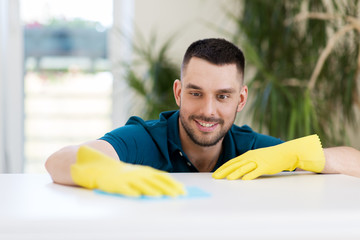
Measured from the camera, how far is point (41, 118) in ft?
12.5

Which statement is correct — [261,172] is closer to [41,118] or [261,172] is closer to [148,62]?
[148,62]

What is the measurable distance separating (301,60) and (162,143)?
1644mm

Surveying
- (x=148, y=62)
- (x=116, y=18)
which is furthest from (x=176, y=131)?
(x=116, y=18)

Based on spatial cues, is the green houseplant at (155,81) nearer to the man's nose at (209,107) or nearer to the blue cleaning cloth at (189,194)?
the man's nose at (209,107)

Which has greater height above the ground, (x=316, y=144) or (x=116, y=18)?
(x=116, y=18)

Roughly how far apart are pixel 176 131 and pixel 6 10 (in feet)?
8.39

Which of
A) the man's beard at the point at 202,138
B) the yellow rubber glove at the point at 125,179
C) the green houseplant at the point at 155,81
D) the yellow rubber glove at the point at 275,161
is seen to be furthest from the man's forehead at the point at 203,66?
the green houseplant at the point at 155,81

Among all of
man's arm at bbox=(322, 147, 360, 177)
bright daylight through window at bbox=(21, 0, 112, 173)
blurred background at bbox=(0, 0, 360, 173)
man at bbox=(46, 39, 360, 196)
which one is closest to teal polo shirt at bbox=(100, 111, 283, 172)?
man at bbox=(46, 39, 360, 196)

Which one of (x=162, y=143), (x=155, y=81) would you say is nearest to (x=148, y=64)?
(x=155, y=81)

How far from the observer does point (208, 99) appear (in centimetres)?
142

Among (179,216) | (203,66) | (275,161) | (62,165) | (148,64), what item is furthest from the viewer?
(148,64)

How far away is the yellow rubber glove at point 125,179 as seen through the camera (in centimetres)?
80

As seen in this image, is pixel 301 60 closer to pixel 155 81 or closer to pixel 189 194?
pixel 155 81

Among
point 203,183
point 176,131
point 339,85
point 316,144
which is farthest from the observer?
point 339,85
